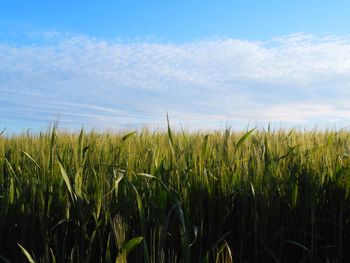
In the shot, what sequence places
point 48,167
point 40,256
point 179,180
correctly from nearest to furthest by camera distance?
point 40,256 → point 179,180 → point 48,167

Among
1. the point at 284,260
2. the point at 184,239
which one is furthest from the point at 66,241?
the point at 284,260

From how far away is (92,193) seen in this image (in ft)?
5.45

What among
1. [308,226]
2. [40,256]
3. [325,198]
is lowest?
[40,256]

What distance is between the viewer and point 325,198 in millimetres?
1792

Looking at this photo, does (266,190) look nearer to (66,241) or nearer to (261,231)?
(261,231)

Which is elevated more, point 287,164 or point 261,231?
point 287,164

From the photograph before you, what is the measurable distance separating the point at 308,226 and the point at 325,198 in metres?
0.15

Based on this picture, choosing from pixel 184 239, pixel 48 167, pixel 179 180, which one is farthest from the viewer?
pixel 48 167

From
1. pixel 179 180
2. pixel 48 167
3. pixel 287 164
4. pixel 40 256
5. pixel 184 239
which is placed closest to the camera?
pixel 184 239

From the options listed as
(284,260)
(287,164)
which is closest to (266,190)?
(284,260)

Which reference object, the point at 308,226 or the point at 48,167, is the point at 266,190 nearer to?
the point at 308,226

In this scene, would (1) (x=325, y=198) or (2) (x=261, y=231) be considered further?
(1) (x=325, y=198)

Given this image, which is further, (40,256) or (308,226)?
(308,226)

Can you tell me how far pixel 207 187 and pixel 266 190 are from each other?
0.24 meters
